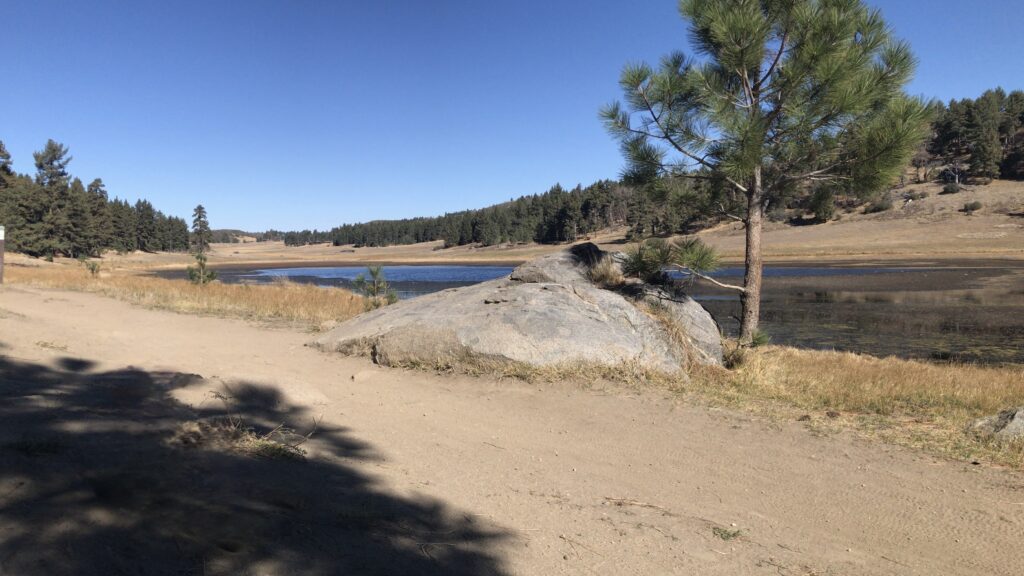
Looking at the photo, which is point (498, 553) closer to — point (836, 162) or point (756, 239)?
point (756, 239)

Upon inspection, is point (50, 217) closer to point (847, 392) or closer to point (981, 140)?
point (847, 392)

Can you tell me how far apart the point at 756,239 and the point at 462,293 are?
564 centimetres

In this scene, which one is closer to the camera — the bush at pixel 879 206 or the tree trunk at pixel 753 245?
the tree trunk at pixel 753 245

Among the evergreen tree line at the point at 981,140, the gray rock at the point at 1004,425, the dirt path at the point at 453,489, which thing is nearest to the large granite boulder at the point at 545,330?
the dirt path at the point at 453,489

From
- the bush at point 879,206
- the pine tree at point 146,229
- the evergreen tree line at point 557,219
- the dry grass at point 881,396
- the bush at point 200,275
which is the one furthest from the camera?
the pine tree at point 146,229

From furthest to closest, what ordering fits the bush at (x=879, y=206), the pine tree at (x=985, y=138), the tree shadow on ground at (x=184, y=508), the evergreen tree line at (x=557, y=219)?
1. the evergreen tree line at (x=557, y=219)
2. the pine tree at (x=985, y=138)
3. the bush at (x=879, y=206)
4. the tree shadow on ground at (x=184, y=508)

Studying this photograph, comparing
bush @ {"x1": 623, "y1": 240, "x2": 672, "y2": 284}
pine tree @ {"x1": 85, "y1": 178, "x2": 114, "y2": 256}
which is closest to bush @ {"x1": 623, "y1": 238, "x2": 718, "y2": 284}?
bush @ {"x1": 623, "y1": 240, "x2": 672, "y2": 284}

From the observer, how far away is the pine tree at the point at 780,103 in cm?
912

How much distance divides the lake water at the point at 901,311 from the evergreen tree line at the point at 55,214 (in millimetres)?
49675

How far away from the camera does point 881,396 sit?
889 cm

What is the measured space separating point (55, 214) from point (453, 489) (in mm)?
81184

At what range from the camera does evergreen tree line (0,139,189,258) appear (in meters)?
64.6

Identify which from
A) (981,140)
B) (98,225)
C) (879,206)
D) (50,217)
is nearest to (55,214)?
(50,217)

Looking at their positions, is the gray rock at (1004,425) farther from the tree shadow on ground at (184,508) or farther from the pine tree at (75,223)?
the pine tree at (75,223)
